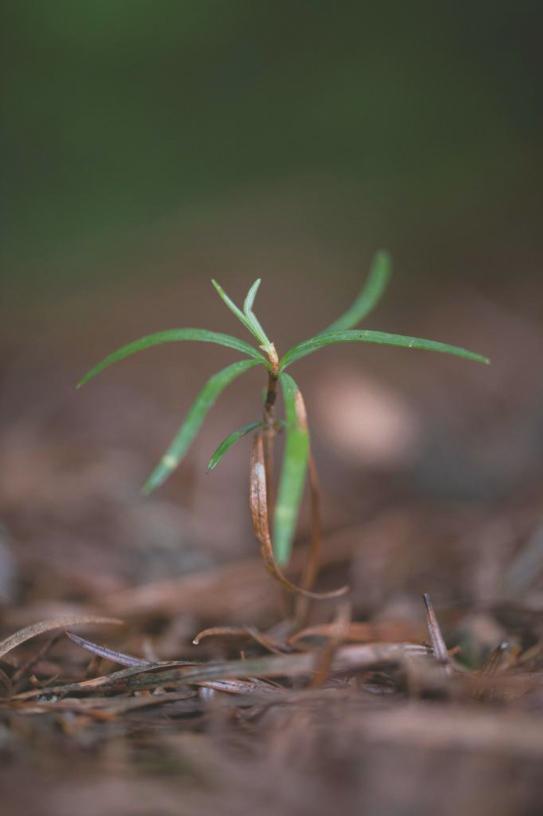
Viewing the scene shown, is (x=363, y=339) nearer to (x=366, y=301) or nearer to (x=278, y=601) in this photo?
(x=366, y=301)

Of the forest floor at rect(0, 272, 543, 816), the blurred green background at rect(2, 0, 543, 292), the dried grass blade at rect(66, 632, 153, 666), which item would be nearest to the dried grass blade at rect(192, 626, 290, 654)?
the forest floor at rect(0, 272, 543, 816)

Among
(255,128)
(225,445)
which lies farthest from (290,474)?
(255,128)

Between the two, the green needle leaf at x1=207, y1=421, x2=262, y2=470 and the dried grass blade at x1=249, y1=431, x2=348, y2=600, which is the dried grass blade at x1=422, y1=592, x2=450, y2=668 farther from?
the green needle leaf at x1=207, y1=421, x2=262, y2=470

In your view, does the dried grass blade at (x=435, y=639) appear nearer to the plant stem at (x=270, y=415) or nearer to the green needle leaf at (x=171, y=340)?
the plant stem at (x=270, y=415)

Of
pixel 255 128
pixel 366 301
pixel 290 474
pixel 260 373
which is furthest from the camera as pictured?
pixel 255 128

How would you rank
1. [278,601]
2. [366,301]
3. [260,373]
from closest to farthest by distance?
[366,301] < [278,601] < [260,373]

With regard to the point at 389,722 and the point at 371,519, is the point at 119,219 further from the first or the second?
the point at 389,722
